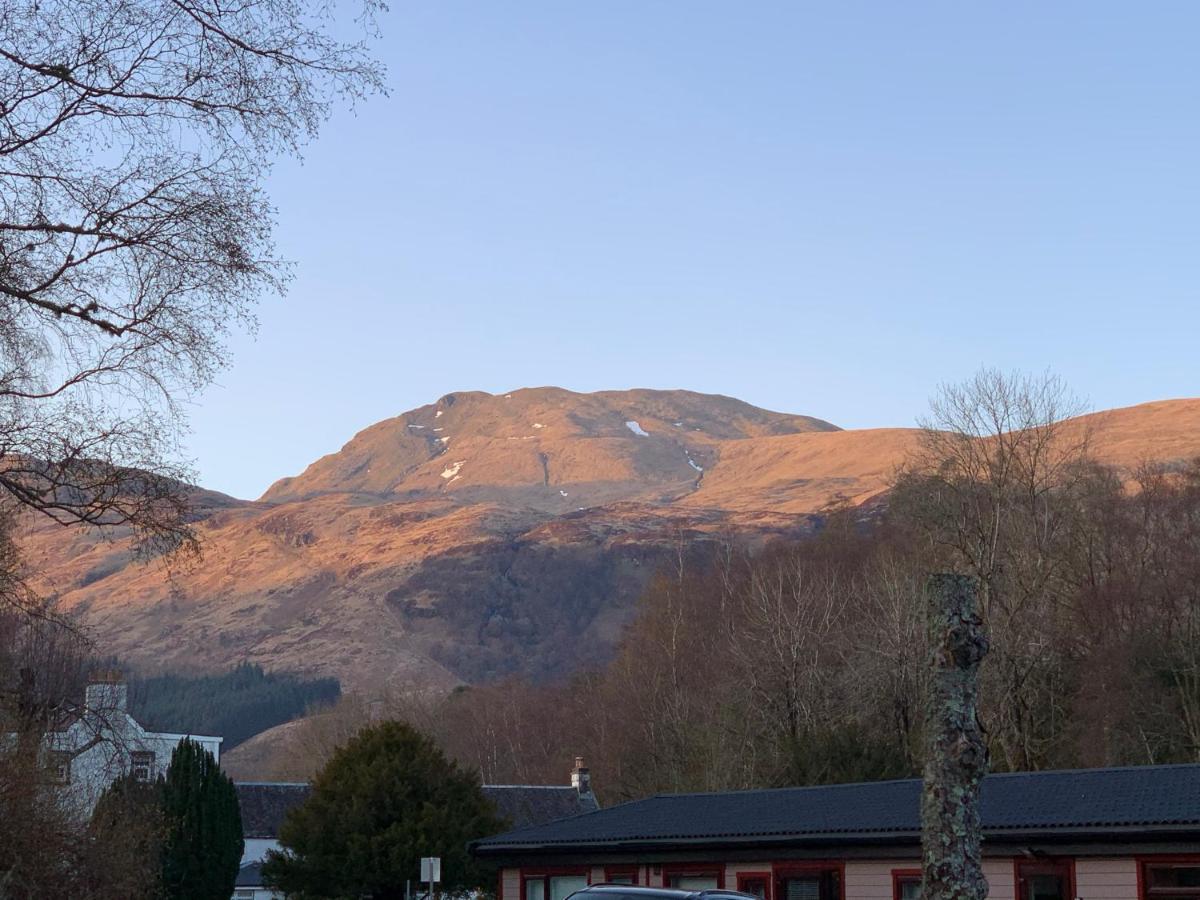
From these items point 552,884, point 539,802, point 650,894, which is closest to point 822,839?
point 552,884

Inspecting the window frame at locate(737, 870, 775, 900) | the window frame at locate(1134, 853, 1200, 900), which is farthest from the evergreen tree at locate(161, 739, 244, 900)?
the window frame at locate(1134, 853, 1200, 900)

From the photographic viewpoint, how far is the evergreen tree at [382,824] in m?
39.3

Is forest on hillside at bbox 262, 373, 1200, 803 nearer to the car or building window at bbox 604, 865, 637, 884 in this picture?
building window at bbox 604, 865, 637, 884

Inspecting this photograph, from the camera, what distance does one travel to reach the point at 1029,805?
25.2 meters

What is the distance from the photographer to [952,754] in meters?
12.7

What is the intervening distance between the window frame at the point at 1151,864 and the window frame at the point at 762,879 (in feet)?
23.4

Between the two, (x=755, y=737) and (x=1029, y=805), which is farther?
(x=755, y=737)

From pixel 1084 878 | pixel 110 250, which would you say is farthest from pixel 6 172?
pixel 1084 878

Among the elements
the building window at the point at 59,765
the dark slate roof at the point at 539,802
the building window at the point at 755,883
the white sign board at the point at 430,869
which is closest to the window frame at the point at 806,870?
the building window at the point at 755,883

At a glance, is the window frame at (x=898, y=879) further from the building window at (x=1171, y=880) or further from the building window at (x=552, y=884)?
the building window at (x=552, y=884)

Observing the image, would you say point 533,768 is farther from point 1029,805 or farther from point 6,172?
point 6,172

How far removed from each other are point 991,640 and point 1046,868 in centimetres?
2561

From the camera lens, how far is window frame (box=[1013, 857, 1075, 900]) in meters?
23.2

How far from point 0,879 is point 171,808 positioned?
30.2 meters
